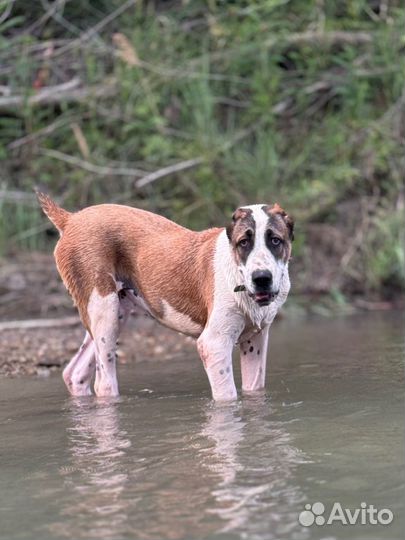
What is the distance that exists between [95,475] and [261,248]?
6.24ft

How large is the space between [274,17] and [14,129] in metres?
3.55

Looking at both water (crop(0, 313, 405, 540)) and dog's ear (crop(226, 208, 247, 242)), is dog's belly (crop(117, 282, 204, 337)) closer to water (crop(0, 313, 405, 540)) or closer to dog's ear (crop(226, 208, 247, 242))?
water (crop(0, 313, 405, 540))

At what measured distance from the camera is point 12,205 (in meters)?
12.0

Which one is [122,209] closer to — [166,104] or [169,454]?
[169,454]

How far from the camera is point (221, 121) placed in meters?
13.4

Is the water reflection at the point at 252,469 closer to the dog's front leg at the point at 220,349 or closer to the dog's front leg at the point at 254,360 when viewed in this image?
the dog's front leg at the point at 220,349

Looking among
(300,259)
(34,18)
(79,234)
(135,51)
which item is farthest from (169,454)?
(34,18)

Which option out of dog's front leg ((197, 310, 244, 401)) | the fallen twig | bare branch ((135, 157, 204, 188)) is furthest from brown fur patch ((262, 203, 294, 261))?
bare branch ((135, 157, 204, 188))

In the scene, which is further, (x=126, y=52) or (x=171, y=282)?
(x=126, y=52)

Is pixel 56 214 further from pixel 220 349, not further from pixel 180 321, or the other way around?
pixel 220 349

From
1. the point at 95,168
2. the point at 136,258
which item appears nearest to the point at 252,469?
the point at 136,258

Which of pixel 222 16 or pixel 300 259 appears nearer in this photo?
pixel 300 259

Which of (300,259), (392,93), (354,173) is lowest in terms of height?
(300,259)

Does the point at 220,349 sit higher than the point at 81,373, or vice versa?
the point at 220,349
